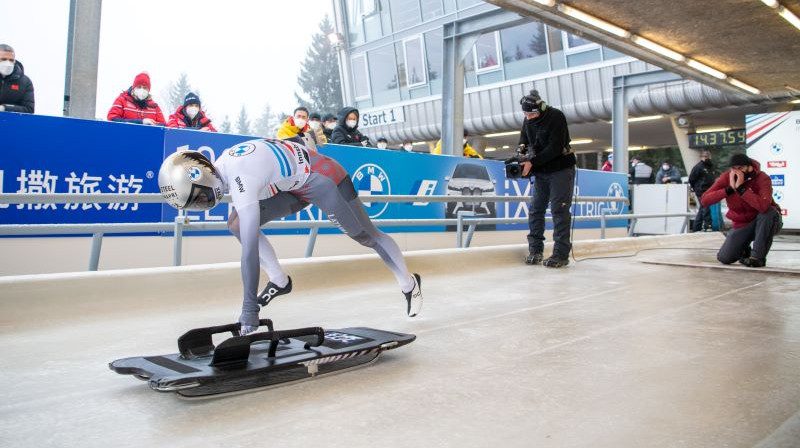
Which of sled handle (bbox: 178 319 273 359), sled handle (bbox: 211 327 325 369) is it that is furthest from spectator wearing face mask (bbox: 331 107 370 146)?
sled handle (bbox: 211 327 325 369)

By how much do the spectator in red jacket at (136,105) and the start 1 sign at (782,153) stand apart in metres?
12.7

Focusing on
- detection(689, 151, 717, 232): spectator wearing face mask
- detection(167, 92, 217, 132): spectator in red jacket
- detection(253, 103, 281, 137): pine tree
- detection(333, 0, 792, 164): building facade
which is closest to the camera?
detection(167, 92, 217, 132): spectator in red jacket

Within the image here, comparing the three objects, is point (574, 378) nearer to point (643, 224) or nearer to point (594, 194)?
point (594, 194)

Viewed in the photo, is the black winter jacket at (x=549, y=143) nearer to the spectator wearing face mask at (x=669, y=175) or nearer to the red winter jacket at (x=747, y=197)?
the red winter jacket at (x=747, y=197)

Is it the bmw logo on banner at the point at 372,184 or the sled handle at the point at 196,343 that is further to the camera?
the bmw logo on banner at the point at 372,184

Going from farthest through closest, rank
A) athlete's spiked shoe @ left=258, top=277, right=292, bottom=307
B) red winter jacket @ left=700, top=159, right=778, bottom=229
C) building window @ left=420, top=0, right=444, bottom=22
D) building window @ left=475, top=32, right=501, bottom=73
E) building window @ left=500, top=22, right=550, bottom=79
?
building window @ left=420, top=0, right=444, bottom=22
building window @ left=475, top=32, right=501, bottom=73
building window @ left=500, top=22, right=550, bottom=79
red winter jacket @ left=700, top=159, right=778, bottom=229
athlete's spiked shoe @ left=258, top=277, right=292, bottom=307

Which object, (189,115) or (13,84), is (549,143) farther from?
(13,84)

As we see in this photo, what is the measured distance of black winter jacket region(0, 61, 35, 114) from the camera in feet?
21.2

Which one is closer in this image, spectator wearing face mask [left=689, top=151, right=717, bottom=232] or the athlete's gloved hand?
the athlete's gloved hand

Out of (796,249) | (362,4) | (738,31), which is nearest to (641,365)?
(738,31)

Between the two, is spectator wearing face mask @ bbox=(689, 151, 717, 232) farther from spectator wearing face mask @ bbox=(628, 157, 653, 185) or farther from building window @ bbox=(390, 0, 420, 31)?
building window @ bbox=(390, 0, 420, 31)

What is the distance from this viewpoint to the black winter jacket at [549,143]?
22.4ft

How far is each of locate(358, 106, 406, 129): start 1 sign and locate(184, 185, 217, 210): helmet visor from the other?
2678 cm

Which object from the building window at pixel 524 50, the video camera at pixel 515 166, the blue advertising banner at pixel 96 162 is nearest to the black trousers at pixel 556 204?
the video camera at pixel 515 166
